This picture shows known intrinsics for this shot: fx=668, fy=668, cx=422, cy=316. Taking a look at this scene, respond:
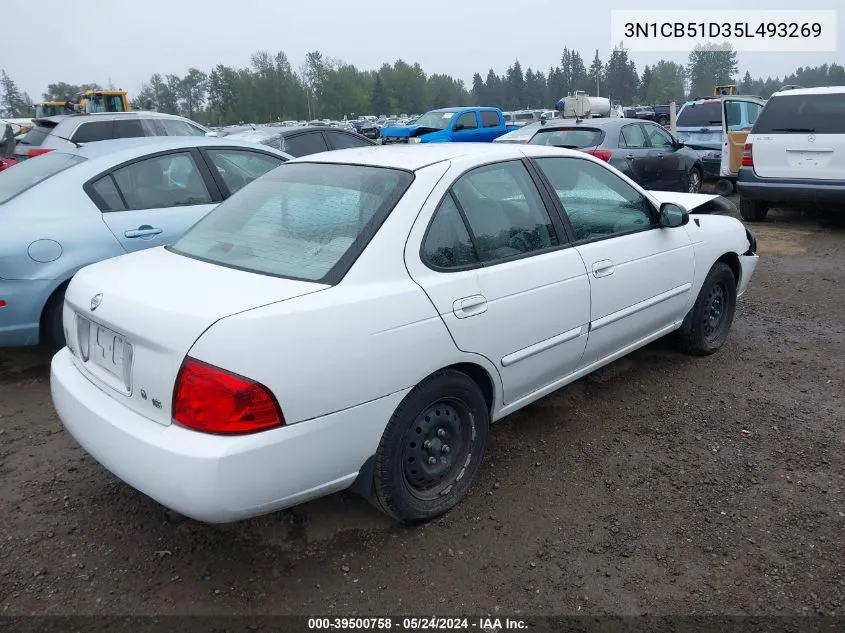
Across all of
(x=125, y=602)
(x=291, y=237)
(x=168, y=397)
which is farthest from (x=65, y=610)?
(x=291, y=237)

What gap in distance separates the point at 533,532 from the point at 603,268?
4.70 feet

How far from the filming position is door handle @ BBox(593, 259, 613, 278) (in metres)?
3.47

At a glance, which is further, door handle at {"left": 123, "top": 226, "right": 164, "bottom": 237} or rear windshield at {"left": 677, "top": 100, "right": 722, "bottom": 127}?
rear windshield at {"left": 677, "top": 100, "right": 722, "bottom": 127}

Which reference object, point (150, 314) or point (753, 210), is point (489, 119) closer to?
point (753, 210)

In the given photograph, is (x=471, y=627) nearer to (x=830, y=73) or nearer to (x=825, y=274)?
(x=825, y=274)

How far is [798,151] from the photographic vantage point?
28.4ft

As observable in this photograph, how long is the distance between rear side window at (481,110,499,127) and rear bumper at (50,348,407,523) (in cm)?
1662

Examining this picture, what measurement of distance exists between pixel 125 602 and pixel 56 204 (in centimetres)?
297

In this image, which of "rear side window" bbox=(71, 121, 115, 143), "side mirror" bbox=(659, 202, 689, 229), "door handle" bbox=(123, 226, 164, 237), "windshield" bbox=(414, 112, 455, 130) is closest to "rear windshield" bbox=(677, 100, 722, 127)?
"windshield" bbox=(414, 112, 455, 130)

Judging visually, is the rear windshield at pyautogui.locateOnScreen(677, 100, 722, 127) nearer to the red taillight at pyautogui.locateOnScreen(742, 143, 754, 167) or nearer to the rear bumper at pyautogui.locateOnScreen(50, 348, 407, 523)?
the red taillight at pyautogui.locateOnScreen(742, 143, 754, 167)

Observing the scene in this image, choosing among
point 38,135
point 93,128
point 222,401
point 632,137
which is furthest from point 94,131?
point 222,401

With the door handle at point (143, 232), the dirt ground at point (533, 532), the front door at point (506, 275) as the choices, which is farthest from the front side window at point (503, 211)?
the door handle at point (143, 232)

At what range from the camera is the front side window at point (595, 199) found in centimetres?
355

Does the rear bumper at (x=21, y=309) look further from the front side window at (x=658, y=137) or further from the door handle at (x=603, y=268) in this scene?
the front side window at (x=658, y=137)
